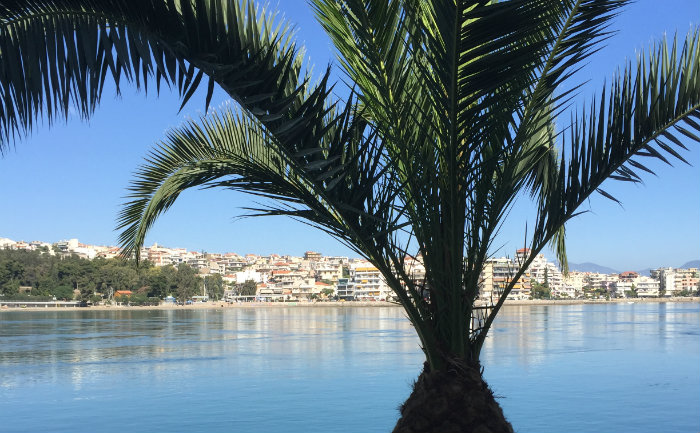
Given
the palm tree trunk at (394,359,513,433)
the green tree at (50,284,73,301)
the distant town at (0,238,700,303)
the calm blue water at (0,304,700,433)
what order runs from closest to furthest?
the palm tree trunk at (394,359,513,433)
the calm blue water at (0,304,700,433)
the green tree at (50,284,73,301)
the distant town at (0,238,700,303)

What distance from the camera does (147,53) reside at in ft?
7.27

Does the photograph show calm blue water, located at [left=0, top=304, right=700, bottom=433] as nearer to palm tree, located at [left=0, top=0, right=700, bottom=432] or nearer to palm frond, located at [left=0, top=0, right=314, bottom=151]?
palm tree, located at [left=0, top=0, right=700, bottom=432]

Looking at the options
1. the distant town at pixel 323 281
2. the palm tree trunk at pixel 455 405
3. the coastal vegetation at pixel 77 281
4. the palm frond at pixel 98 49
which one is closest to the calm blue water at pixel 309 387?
the palm tree trunk at pixel 455 405

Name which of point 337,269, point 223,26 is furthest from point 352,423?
point 337,269

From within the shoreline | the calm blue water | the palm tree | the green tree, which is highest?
the palm tree

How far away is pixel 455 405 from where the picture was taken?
9.71 feet

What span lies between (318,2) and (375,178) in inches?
30.7

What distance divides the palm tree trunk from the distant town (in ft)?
279

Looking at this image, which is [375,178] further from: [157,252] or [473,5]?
[157,252]

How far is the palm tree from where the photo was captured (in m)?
2.23

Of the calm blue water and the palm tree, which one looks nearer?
the palm tree

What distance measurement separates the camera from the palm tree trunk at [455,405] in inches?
115

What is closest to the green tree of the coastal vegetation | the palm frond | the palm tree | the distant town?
the coastal vegetation

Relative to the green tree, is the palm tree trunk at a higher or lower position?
higher
